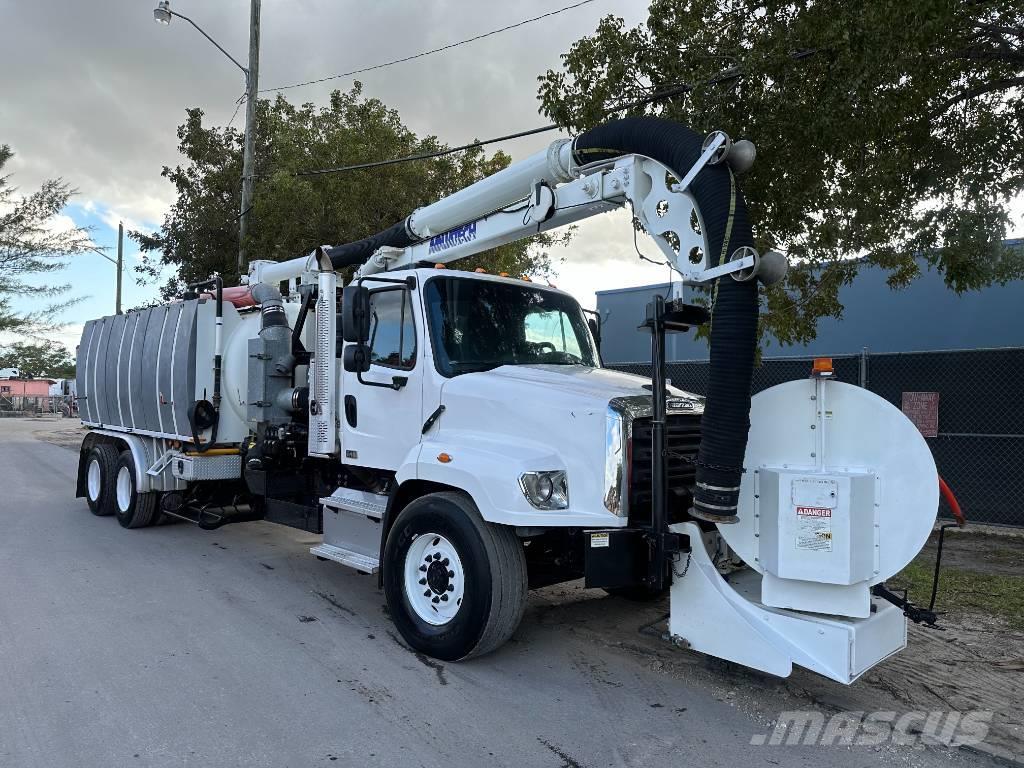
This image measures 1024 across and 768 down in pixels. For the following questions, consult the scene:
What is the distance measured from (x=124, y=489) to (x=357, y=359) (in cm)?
593

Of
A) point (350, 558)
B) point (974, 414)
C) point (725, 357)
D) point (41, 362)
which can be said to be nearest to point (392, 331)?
point (350, 558)

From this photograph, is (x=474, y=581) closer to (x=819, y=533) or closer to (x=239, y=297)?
(x=819, y=533)

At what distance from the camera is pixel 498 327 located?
19.3 ft

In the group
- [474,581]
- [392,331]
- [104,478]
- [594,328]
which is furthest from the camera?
[104,478]

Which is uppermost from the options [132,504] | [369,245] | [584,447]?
[369,245]

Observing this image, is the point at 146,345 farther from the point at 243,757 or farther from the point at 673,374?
the point at 673,374

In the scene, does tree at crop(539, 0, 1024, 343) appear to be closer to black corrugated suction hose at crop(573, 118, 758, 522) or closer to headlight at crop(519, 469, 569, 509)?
black corrugated suction hose at crop(573, 118, 758, 522)

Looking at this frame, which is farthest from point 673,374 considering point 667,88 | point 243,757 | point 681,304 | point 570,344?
point 243,757

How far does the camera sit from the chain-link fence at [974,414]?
31.0 feet

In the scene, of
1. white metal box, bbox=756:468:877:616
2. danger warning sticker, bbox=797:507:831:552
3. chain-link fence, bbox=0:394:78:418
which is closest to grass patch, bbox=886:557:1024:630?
white metal box, bbox=756:468:877:616

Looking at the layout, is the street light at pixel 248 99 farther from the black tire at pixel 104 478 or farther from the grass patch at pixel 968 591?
the grass patch at pixel 968 591

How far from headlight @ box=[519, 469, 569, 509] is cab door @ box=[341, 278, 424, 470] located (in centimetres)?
130

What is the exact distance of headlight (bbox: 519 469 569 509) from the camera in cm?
448

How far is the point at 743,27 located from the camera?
7.54m
